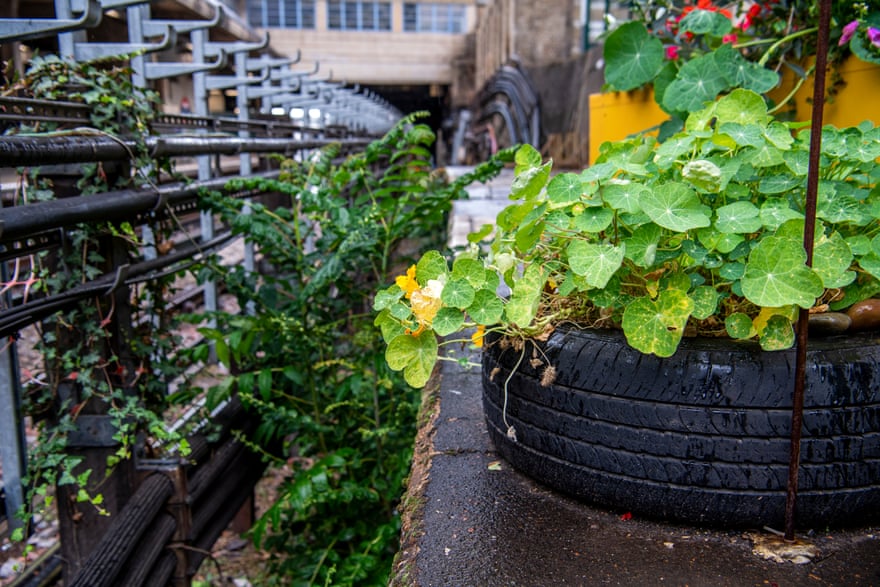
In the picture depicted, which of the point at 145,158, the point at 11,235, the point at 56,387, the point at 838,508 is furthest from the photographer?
the point at 145,158

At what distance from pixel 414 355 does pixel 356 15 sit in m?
27.0

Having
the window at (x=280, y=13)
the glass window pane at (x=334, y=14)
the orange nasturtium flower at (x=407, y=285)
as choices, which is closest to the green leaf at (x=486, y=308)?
the orange nasturtium flower at (x=407, y=285)

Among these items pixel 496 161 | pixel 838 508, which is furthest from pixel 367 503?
pixel 838 508

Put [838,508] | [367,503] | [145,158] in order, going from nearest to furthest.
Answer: [838,508] → [145,158] → [367,503]

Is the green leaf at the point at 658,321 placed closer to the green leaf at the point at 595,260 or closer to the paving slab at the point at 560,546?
the green leaf at the point at 595,260

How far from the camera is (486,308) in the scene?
123 centimetres

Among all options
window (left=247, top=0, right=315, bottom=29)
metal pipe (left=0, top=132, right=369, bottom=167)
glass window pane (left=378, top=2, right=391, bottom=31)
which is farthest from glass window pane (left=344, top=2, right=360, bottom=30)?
metal pipe (left=0, top=132, right=369, bottom=167)

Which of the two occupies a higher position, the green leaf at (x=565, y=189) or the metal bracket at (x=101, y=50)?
the metal bracket at (x=101, y=50)

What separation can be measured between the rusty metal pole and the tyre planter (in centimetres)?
3

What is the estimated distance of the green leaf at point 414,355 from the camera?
4.15ft

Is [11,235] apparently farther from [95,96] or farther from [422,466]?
[422,466]

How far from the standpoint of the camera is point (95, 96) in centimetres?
221

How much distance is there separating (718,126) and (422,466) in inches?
35.8

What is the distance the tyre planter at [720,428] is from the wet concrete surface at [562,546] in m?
0.04
